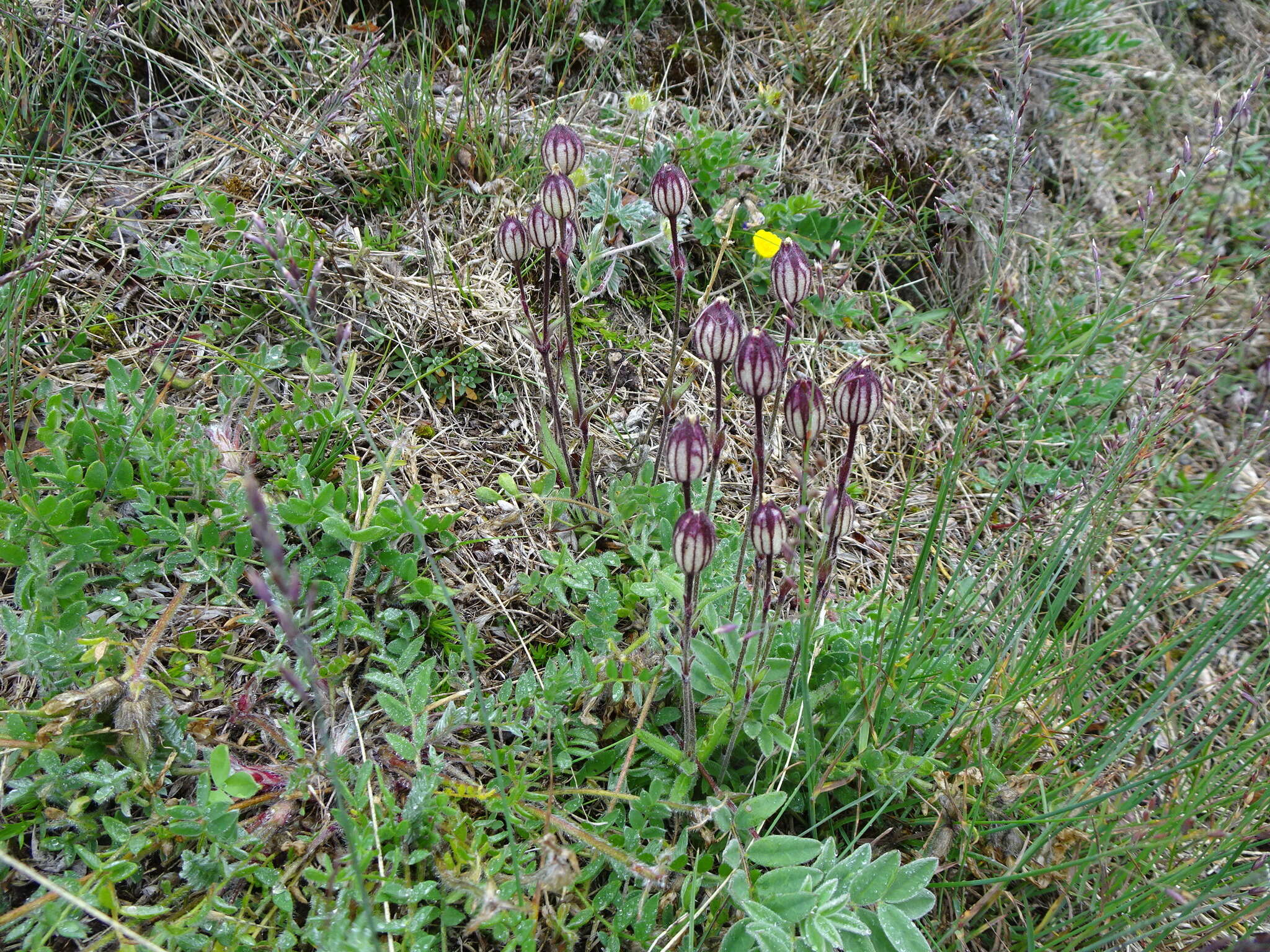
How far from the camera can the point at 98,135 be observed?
8.94ft

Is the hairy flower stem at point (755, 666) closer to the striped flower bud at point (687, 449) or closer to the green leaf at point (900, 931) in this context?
the striped flower bud at point (687, 449)

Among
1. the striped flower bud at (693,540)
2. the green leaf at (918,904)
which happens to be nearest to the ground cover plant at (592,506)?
the green leaf at (918,904)

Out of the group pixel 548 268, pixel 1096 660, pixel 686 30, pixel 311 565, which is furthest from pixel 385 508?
pixel 686 30

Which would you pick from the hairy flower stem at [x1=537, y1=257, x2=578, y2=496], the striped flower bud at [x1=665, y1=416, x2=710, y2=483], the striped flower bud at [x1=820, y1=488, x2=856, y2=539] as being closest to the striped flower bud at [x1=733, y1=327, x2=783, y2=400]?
the striped flower bud at [x1=665, y1=416, x2=710, y2=483]

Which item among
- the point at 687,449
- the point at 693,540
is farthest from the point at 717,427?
the point at 693,540

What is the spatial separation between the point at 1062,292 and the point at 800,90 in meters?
1.42

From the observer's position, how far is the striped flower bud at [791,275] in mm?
1625

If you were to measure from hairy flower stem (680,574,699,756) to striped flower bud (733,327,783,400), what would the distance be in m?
0.37

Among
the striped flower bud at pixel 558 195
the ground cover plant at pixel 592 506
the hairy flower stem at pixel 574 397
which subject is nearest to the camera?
the ground cover plant at pixel 592 506

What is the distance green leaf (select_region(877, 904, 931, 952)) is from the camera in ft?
5.03

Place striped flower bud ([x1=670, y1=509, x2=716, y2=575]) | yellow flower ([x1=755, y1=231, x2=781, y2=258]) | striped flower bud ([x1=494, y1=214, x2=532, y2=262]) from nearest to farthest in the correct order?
striped flower bud ([x1=670, y1=509, x2=716, y2=575]) → striped flower bud ([x1=494, y1=214, x2=532, y2=262]) → yellow flower ([x1=755, y1=231, x2=781, y2=258])

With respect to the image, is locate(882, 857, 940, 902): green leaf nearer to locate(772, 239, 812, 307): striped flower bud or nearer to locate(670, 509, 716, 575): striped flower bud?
locate(670, 509, 716, 575): striped flower bud

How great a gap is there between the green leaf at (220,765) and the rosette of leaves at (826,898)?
95cm

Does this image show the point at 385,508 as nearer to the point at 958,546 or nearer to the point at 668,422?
the point at 668,422
